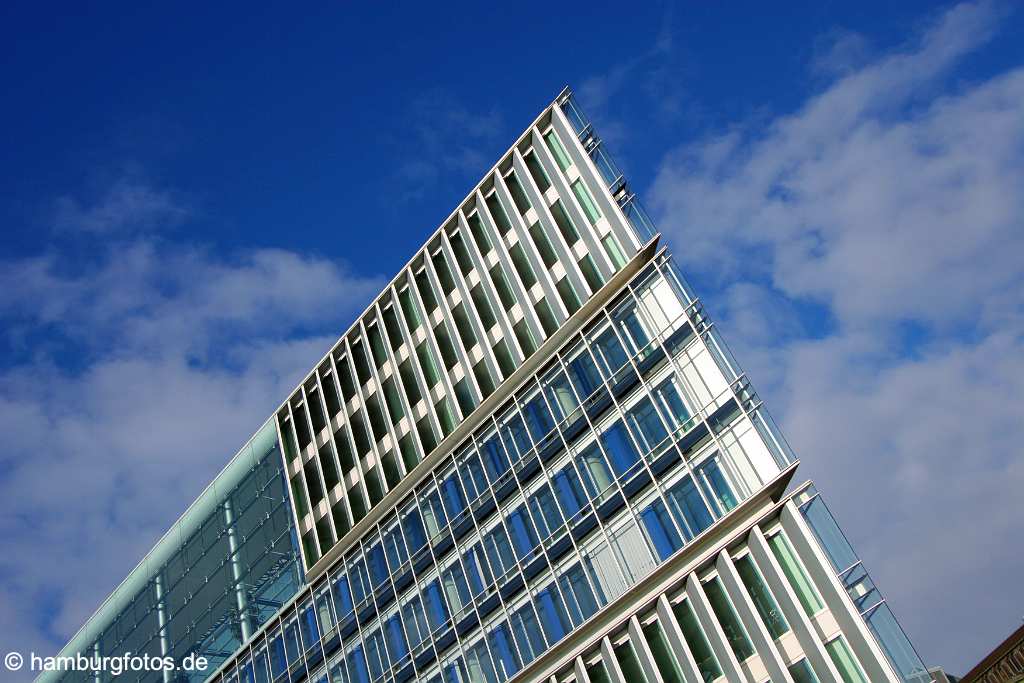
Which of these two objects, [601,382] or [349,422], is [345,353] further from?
[601,382]

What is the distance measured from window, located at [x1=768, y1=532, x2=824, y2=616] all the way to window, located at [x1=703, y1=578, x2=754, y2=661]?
85.8 inches

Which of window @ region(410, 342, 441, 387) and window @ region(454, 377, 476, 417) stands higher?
window @ region(410, 342, 441, 387)

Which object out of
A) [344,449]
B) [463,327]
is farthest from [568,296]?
[344,449]

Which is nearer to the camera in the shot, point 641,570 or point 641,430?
point 641,570

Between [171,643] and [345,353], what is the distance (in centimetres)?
2220

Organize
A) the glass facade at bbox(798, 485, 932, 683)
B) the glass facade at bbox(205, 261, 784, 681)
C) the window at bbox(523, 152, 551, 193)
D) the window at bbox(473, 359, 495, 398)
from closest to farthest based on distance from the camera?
the glass facade at bbox(798, 485, 932, 683), the glass facade at bbox(205, 261, 784, 681), the window at bbox(473, 359, 495, 398), the window at bbox(523, 152, 551, 193)

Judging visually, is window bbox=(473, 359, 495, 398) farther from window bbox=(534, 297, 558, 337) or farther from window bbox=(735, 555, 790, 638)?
window bbox=(735, 555, 790, 638)

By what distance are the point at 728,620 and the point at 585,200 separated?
2049 centimetres

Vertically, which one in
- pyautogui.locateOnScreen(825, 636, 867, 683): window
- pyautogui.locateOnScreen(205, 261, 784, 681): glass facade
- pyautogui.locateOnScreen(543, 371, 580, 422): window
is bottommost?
pyautogui.locateOnScreen(825, 636, 867, 683): window

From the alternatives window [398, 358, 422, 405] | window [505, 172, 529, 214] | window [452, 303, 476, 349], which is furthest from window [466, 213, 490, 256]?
window [398, 358, 422, 405]

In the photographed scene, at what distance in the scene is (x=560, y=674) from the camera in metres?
33.0

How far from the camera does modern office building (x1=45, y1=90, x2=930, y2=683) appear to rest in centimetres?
2903

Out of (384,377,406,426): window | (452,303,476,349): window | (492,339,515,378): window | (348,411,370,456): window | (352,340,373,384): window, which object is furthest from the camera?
(352,340,373,384): window

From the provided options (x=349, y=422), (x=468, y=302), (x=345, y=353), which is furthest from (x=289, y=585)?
(x=468, y=302)
